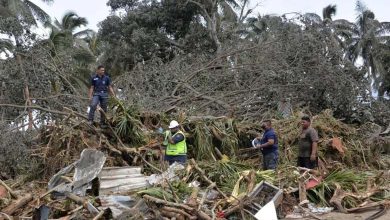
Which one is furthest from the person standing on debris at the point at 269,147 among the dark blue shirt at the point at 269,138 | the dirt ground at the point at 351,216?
the dirt ground at the point at 351,216

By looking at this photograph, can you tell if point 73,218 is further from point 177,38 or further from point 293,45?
point 177,38

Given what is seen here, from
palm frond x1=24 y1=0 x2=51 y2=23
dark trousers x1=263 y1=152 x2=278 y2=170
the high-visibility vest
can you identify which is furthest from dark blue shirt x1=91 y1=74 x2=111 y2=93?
palm frond x1=24 y1=0 x2=51 y2=23

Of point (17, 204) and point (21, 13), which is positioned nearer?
point (17, 204)

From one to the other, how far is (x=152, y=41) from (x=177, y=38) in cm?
171

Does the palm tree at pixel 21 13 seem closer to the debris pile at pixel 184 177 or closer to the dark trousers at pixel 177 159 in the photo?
the debris pile at pixel 184 177

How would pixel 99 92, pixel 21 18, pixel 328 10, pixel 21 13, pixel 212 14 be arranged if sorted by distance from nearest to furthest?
pixel 99 92 → pixel 21 18 → pixel 21 13 → pixel 212 14 → pixel 328 10

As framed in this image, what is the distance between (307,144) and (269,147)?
64 centimetres

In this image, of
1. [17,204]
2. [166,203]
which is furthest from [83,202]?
[166,203]

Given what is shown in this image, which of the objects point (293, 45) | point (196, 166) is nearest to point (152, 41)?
point (293, 45)

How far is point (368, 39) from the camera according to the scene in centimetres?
3550

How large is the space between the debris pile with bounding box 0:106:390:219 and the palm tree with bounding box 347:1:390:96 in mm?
25133

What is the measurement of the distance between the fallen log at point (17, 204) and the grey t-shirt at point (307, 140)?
4.41 m

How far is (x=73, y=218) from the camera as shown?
234 inches

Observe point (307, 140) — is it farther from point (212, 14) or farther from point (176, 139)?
point (212, 14)
